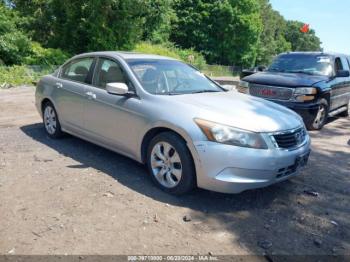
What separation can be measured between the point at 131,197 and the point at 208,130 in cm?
123

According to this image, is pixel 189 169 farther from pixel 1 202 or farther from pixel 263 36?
pixel 263 36

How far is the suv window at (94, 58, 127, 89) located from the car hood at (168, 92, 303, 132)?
40.4 inches

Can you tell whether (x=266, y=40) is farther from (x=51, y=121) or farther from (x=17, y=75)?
(x=51, y=121)

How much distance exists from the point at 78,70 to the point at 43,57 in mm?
14313

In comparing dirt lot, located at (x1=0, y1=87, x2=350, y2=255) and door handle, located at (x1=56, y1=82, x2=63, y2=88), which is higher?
door handle, located at (x1=56, y1=82, x2=63, y2=88)

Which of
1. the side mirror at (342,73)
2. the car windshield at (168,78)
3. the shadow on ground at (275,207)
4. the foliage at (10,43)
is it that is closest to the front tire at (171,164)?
the shadow on ground at (275,207)

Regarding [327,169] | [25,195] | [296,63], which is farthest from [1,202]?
[296,63]

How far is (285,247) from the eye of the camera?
3654mm

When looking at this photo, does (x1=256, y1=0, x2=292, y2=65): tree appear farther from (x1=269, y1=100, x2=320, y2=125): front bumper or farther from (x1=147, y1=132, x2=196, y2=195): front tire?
(x1=147, y1=132, x2=196, y2=195): front tire

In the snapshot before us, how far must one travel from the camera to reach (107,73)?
5.75 meters

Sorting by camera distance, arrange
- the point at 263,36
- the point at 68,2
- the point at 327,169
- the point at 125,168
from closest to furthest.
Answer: the point at 125,168 → the point at 327,169 → the point at 68,2 → the point at 263,36

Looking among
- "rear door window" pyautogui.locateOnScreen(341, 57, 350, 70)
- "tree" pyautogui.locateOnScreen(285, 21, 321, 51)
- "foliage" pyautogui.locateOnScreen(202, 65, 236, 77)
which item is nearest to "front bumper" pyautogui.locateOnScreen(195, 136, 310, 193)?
"rear door window" pyautogui.locateOnScreen(341, 57, 350, 70)

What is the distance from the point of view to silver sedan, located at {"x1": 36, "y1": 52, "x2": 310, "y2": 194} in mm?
4219

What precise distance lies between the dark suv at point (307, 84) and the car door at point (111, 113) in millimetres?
4225
